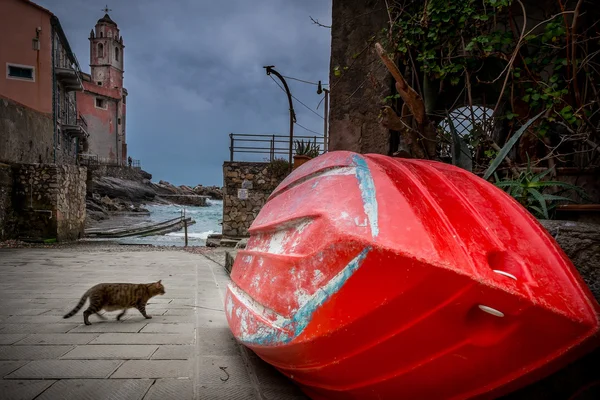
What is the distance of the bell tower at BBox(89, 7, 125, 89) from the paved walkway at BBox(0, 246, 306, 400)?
52.4 metres

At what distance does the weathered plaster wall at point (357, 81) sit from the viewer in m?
4.39

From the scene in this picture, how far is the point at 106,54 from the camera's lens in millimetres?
48656

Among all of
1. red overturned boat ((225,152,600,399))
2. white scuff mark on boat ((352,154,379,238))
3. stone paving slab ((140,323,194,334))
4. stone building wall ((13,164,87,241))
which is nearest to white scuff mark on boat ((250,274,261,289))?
red overturned boat ((225,152,600,399))

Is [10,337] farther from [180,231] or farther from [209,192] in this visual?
[209,192]

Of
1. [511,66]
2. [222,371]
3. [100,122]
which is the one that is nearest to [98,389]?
[222,371]

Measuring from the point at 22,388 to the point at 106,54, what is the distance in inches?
2273

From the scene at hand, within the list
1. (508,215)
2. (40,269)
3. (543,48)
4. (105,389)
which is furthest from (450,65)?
(40,269)

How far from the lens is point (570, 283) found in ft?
3.41

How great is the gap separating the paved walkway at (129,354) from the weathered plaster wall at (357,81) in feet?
8.42

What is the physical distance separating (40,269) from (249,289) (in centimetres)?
474

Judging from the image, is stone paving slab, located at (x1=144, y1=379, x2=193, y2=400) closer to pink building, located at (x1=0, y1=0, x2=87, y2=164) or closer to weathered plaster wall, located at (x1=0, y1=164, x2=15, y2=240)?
weathered plaster wall, located at (x1=0, y1=164, x2=15, y2=240)

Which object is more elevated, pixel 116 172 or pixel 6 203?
pixel 116 172

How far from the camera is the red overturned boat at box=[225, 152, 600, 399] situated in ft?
3.09

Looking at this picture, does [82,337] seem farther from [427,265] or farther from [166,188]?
[166,188]
